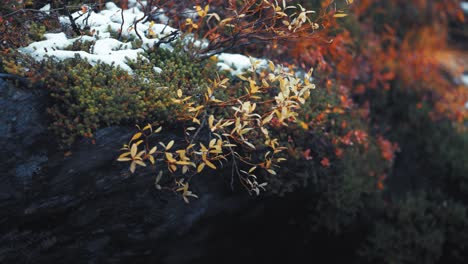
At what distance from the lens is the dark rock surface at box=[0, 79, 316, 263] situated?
2.65 meters

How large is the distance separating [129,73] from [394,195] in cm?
343

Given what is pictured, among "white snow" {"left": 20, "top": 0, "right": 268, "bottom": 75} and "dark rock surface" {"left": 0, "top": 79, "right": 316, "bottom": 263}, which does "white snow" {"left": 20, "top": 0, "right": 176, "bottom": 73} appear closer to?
"white snow" {"left": 20, "top": 0, "right": 268, "bottom": 75}


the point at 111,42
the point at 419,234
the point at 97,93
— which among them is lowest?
the point at 419,234

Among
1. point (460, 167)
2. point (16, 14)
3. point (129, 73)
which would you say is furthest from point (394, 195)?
point (16, 14)

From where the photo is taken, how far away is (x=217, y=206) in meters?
3.41

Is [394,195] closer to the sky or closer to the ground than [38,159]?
closer to the ground

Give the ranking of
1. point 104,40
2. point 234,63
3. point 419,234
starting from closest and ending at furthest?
1. point 104,40
2. point 234,63
3. point 419,234

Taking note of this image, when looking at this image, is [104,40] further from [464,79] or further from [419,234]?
[464,79]

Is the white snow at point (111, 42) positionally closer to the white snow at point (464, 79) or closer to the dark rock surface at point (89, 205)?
the dark rock surface at point (89, 205)

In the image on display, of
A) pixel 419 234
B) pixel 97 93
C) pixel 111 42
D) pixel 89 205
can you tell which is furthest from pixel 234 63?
pixel 419 234

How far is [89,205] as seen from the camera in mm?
2885

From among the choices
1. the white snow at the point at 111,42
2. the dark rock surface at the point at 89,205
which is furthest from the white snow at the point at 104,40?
the dark rock surface at the point at 89,205

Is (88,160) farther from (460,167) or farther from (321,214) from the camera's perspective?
(460,167)

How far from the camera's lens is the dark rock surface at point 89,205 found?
2646 mm
